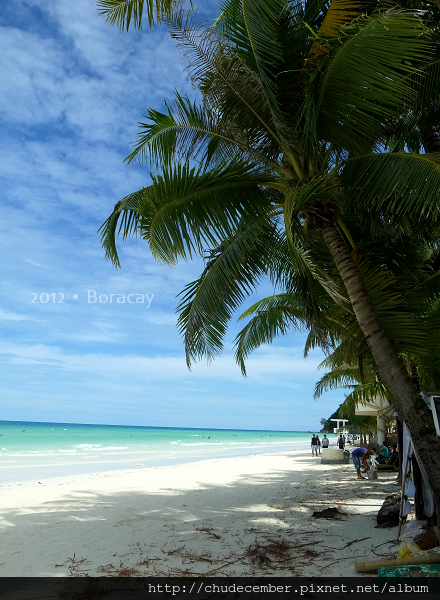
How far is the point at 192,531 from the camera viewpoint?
6773 millimetres

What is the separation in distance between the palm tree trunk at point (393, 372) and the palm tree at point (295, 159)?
1 centimetres

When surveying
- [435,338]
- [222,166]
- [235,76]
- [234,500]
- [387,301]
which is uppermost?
[235,76]

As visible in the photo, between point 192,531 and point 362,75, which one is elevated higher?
point 362,75

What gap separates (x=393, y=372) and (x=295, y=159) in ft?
9.24

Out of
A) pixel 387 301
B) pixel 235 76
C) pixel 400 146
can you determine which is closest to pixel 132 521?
pixel 387 301

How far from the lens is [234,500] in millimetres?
9984

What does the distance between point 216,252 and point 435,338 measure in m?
3.36

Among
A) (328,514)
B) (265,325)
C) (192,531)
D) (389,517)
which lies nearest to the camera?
(389,517)

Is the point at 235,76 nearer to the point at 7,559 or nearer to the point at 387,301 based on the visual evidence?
the point at 387,301

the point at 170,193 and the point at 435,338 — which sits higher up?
the point at 170,193
